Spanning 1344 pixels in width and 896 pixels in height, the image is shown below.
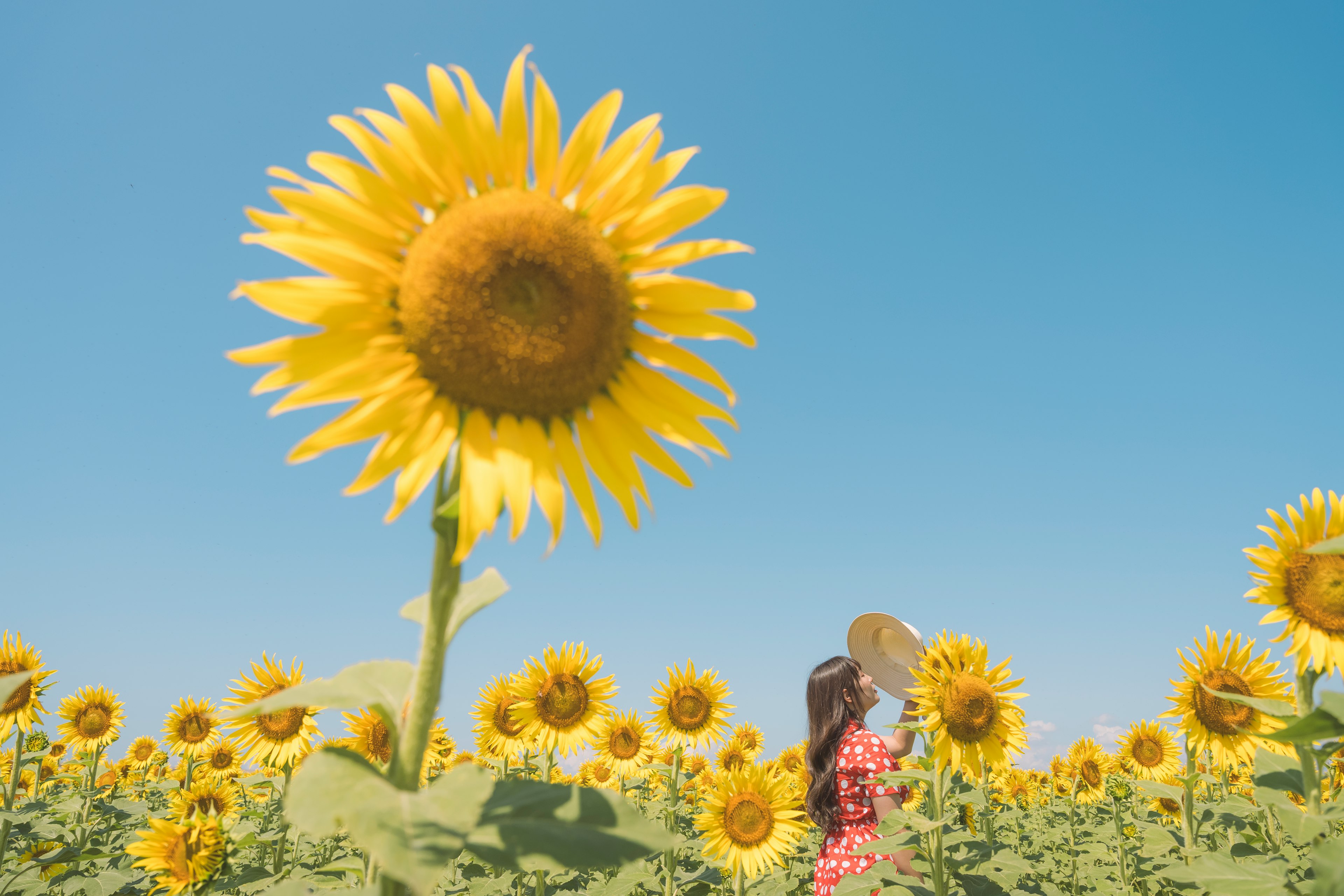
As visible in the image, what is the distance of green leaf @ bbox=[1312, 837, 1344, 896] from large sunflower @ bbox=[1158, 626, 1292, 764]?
495 centimetres

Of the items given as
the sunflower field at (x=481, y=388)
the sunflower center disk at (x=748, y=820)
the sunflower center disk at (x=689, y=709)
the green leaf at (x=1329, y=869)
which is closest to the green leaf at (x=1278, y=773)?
the sunflower field at (x=481, y=388)

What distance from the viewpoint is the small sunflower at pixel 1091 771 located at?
13227 mm

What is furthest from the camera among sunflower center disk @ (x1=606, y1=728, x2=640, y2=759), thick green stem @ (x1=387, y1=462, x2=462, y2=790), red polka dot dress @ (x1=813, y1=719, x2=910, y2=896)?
sunflower center disk @ (x1=606, y1=728, x2=640, y2=759)

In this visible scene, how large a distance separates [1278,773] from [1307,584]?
134 centimetres

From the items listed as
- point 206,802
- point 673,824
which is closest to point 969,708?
point 673,824

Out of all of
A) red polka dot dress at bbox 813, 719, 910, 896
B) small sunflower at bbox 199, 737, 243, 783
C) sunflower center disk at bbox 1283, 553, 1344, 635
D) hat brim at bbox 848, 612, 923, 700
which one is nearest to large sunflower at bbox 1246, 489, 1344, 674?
sunflower center disk at bbox 1283, 553, 1344, 635

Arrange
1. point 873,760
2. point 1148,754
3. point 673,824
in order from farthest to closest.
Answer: point 1148,754 < point 673,824 < point 873,760

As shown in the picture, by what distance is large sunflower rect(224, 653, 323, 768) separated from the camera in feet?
22.8

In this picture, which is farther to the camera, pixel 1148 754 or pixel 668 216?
pixel 1148 754

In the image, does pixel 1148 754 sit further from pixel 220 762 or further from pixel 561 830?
pixel 220 762

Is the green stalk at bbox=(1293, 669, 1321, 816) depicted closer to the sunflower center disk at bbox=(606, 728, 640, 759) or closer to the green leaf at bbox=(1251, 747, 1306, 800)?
the green leaf at bbox=(1251, 747, 1306, 800)

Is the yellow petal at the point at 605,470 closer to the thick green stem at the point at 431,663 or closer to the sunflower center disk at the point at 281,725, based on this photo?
the thick green stem at the point at 431,663

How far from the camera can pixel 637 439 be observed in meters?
2.09

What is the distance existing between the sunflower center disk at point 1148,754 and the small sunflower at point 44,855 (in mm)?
13607
